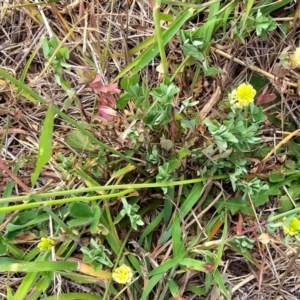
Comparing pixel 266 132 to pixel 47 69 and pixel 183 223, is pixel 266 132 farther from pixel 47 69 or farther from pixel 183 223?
pixel 47 69

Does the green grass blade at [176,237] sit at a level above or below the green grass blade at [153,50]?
below

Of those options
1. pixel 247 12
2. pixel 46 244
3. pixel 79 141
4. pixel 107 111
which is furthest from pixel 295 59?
pixel 46 244

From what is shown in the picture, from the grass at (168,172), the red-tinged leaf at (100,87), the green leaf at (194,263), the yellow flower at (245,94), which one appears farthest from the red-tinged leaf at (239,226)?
the red-tinged leaf at (100,87)

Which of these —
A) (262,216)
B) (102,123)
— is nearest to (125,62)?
(102,123)

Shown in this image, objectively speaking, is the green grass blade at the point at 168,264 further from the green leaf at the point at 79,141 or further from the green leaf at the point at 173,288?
the green leaf at the point at 79,141

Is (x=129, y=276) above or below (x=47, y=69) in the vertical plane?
below

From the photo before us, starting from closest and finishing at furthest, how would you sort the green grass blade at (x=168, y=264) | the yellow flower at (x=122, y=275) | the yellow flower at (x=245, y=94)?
the yellow flower at (x=245, y=94) < the yellow flower at (x=122, y=275) < the green grass blade at (x=168, y=264)

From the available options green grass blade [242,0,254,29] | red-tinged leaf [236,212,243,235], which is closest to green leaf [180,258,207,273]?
red-tinged leaf [236,212,243,235]

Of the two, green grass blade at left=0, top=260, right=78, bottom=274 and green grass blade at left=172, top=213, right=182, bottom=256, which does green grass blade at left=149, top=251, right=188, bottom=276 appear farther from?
green grass blade at left=0, top=260, right=78, bottom=274
